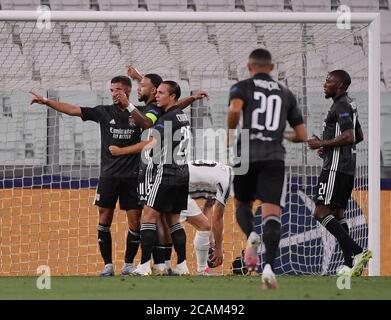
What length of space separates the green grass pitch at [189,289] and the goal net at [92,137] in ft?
8.15

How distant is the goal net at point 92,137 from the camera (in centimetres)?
1058

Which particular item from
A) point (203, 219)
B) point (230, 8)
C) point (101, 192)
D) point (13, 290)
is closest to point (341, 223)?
point (203, 219)

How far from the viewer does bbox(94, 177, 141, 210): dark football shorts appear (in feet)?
29.9

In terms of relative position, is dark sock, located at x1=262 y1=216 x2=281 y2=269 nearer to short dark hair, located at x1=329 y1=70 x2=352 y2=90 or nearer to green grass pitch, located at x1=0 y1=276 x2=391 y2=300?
green grass pitch, located at x1=0 y1=276 x2=391 y2=300

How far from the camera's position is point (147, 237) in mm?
8492

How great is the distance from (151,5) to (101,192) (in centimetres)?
677

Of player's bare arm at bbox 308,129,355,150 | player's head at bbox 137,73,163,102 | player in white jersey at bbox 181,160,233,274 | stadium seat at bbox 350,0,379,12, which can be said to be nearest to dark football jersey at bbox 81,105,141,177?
player's head at bbox 137,73,163,102

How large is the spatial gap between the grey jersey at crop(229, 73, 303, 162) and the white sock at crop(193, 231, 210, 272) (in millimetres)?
2981

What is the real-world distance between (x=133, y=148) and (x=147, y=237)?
858mm

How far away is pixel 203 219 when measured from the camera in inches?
381

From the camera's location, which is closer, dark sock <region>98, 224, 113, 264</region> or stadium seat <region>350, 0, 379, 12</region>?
dark sock <region>98, 224, 113, 264</region>

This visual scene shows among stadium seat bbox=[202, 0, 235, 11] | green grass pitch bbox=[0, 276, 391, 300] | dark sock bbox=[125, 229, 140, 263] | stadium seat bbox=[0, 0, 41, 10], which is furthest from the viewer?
stadium seat bbox=[202, 0, 235, 11]

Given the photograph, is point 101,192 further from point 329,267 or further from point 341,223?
point 329,267

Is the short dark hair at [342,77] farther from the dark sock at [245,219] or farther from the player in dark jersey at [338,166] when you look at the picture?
the dark sock at [245,219]
